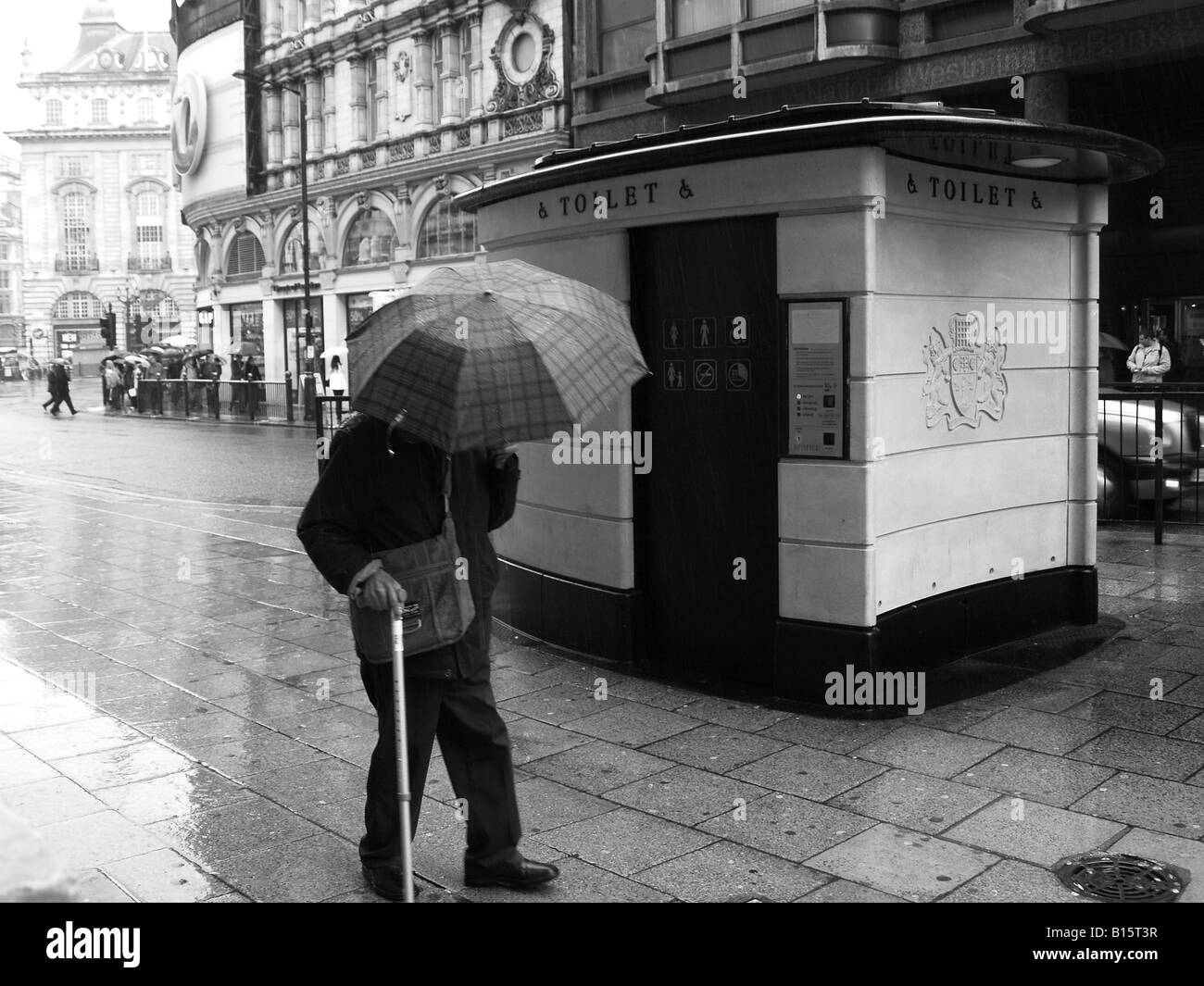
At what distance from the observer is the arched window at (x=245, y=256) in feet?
167

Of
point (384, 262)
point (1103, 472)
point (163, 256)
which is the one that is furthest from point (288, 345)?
point (163, 256)

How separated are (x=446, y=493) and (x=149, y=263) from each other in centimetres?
11812

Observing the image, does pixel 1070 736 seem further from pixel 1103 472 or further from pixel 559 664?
pixel 1103 472

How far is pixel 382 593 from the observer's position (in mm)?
4113

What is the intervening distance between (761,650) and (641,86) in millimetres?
20422

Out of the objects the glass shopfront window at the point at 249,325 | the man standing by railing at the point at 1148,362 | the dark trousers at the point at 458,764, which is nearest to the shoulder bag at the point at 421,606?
the dark trousers at the point at 458,764

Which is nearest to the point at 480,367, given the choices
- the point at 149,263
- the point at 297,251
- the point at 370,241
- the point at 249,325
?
the point at 370,241

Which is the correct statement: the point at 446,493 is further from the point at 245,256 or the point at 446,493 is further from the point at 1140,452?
the point at 245,256

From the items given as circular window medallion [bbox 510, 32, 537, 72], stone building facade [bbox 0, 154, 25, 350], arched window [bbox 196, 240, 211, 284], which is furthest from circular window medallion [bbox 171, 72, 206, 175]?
stone building facade [bbox 0, 154, 25, 350]

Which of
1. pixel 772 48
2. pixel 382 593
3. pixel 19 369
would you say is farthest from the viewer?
pixel 19 369

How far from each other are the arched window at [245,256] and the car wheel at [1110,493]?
1669 inches

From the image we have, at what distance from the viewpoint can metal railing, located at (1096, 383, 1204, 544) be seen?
11.8 meters

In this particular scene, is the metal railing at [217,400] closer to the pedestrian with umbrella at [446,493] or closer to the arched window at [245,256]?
the arched window at [245,256]

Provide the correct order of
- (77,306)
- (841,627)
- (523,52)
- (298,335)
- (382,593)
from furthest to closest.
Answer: (77,306) < (298,335) < (523,52) < (841,627) < (382,593)
